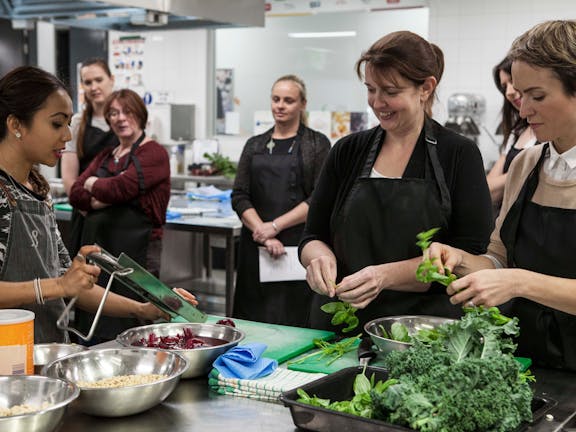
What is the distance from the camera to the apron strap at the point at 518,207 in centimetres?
240

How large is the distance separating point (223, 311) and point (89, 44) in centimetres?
492

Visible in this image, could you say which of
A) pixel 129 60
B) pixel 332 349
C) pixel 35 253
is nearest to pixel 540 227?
pixel 332 349

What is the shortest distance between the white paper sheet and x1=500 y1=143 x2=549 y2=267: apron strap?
2.37m

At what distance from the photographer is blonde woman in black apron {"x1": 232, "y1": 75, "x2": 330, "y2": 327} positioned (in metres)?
4.75

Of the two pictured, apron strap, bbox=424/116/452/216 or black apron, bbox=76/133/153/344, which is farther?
black apron, bbox=76/133/153/344

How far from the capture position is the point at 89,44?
383 inches

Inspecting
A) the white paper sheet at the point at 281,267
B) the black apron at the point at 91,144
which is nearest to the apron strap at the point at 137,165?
the black apron at the point at 91,144

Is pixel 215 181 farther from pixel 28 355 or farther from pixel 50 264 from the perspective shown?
pixel 28 355

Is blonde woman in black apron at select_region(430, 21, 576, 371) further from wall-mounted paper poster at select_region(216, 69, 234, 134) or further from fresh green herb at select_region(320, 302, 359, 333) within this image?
wall-mounted paper poster at select_region(216, 69, 234, 134)

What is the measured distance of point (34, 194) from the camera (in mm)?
2738

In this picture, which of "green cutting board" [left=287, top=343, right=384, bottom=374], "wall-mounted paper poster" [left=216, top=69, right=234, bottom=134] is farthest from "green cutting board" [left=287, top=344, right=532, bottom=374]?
"wall-mounted paper poster" [left=216, top=69, right=234, bottom=134]

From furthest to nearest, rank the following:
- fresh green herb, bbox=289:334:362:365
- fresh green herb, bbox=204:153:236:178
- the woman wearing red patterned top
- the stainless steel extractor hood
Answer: fresh green herb, bbox=204:153:236:178 → the woman wearing red patterned top → the stainless steel extractor hood → fresh green herb, bbox=289:334:362:365

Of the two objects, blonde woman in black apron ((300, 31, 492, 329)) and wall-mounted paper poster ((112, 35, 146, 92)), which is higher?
wall-mounted paper poster ((112, 35, 146, 92))

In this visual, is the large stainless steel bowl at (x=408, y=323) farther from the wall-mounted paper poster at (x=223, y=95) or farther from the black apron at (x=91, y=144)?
A: the wall-mounted paper poster at (x=223, y=95)
